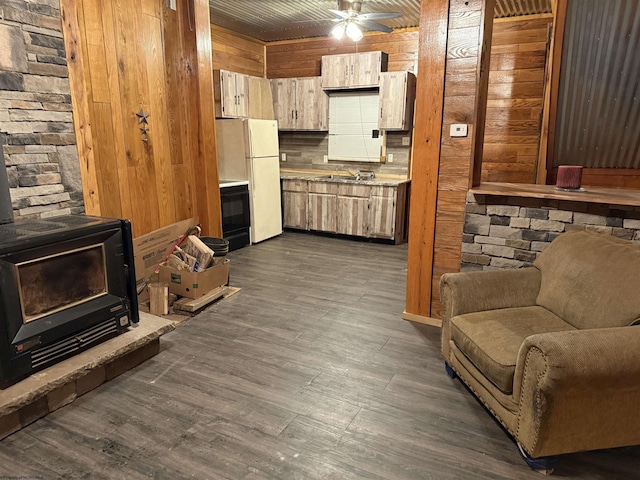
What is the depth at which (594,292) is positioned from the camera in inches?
80.7

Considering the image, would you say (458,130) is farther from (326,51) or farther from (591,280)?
(326,51)

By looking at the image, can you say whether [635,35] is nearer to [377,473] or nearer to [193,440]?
[377,473]

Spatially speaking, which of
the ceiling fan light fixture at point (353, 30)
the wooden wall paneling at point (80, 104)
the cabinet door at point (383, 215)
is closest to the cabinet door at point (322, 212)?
the cabinet door at point (383, 215)

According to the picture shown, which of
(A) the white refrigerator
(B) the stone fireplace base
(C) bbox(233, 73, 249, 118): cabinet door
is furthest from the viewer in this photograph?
(C) bbox(233, 73, 249, 118): cabinet door

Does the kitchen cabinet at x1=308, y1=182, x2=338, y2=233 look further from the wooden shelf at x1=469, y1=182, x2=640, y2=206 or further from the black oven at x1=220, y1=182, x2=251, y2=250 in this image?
the wooden shelf at x1=469, y1=182, x2=640, y2=206

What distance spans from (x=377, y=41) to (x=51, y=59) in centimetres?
428

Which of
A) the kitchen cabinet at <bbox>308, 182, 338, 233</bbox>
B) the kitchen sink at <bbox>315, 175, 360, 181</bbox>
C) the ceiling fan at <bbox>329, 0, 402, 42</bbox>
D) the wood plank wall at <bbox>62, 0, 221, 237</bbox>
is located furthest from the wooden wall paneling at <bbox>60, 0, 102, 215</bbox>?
the kitchen sink at <bbox>315, 175, 360, 181</bbox>

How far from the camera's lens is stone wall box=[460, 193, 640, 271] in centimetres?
254

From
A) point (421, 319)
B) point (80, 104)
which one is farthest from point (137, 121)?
point (421, 319)

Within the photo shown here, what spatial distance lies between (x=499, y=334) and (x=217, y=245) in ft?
8.27

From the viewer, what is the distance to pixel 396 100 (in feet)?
17.7

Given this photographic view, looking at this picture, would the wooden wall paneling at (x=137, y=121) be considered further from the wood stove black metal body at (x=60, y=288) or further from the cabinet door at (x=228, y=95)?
the cabinet door at (x=228, y=95)

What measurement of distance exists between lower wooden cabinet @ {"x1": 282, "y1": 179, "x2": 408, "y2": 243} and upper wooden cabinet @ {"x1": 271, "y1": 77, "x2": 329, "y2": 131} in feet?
2.95

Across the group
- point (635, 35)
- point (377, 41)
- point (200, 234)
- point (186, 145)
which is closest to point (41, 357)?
point (200, 234)
